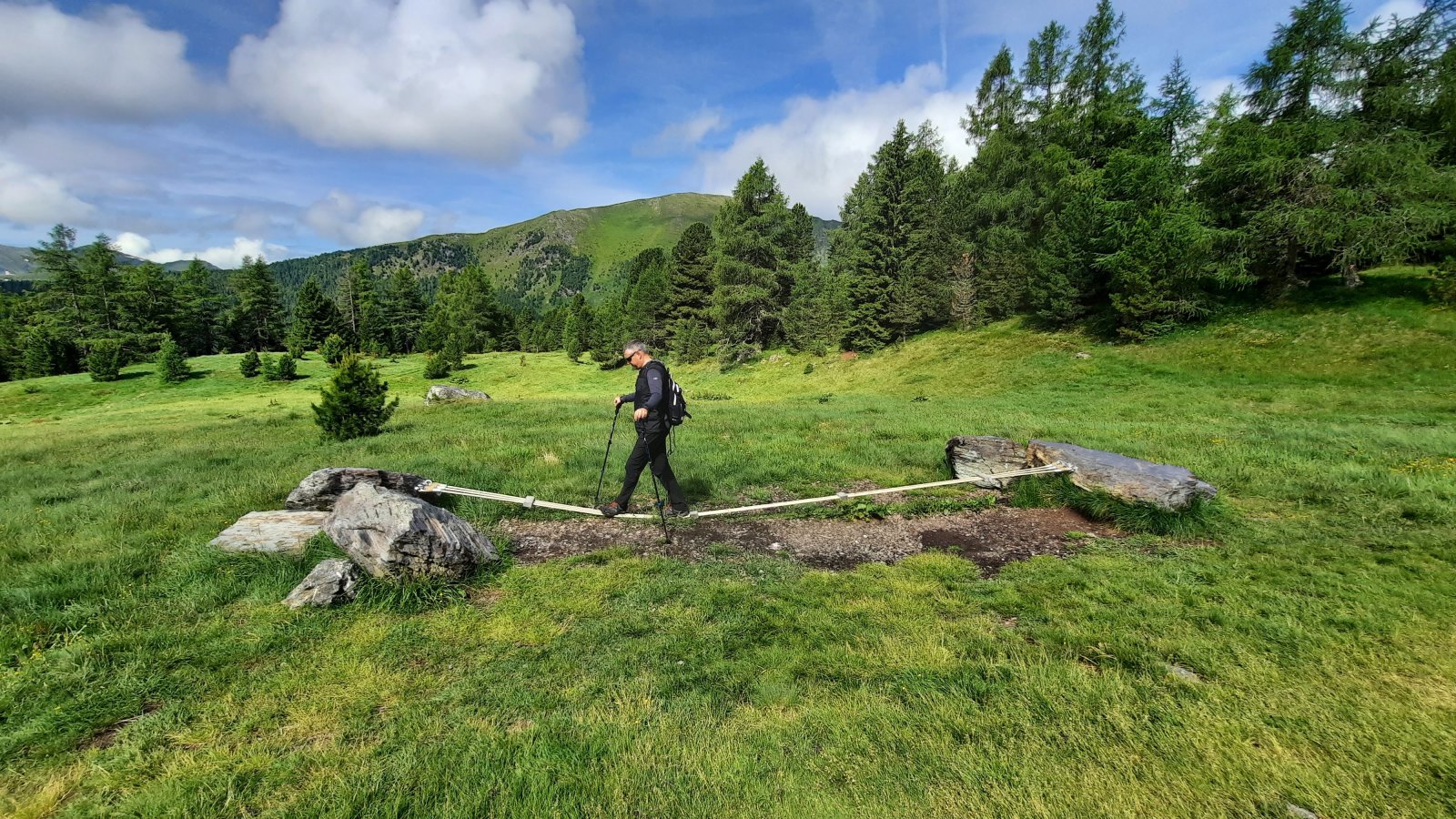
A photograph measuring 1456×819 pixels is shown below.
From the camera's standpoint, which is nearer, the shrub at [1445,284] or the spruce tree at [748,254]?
the shrub at [1445,284]

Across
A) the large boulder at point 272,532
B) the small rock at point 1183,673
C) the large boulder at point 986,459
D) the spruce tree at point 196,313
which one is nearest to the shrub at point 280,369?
the spruce tree at point 196,313

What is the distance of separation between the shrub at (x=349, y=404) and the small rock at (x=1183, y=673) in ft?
→ 62.4

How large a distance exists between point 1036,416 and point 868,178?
40.9m

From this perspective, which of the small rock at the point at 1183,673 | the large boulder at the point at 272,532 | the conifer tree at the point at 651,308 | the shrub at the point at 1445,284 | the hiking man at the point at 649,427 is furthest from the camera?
the conifer tree at the point at 651,308

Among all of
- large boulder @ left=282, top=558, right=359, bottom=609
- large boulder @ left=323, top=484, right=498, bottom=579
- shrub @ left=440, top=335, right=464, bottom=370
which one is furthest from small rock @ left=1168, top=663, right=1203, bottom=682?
shrub @ left=440, top=335, right=464, bottom=370

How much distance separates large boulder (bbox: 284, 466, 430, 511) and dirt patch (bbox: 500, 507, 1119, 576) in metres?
1.96

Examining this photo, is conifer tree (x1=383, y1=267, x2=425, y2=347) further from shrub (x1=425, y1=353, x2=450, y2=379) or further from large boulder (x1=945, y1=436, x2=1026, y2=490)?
large boulder (x1=945, y1=436, x2=1026, y2=490)

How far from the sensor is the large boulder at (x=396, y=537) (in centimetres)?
562

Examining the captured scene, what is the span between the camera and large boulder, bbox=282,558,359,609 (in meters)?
5.34

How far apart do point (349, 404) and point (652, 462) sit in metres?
12.7

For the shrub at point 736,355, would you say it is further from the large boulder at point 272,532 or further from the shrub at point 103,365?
the shrub at point 103,365

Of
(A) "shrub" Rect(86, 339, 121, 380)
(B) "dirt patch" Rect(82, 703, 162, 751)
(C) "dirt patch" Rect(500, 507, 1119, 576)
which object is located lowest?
(C) "dirt patch" Rect(500, 507, 1119, 576)

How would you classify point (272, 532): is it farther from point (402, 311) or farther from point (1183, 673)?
point (402, 311)

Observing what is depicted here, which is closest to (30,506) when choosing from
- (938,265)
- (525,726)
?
(525,726)
